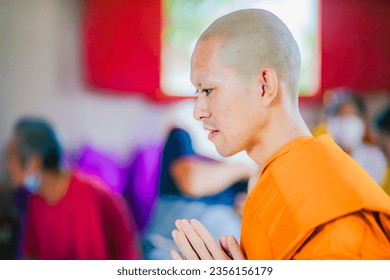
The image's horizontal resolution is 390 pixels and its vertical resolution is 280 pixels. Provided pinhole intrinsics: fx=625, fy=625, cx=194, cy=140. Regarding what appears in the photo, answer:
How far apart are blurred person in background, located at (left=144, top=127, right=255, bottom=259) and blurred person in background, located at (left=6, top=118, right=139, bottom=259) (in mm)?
123

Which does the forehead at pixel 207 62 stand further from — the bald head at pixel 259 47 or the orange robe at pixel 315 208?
the orange robe at pixel 315 208

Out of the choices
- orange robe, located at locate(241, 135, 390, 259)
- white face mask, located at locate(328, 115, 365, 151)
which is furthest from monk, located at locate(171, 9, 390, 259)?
white face mask, located at locate(328, 115, 365, 151)

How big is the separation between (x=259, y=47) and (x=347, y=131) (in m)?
0.53

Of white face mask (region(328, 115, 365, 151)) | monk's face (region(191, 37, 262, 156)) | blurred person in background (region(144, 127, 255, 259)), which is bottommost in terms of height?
blurred person in background (region(144, 127, 255, 259))

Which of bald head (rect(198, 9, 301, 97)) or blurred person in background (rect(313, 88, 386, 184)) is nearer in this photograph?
bald head (rect(198, 9, 301, 97))

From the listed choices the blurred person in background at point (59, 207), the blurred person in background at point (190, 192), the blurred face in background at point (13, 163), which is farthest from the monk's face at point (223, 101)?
the blurred face in background at point (13, 163)

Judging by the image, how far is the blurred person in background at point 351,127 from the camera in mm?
2494

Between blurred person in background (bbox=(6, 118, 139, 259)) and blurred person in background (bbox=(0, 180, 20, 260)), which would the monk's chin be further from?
blurred person in background (bbox=(0, 180, 20, 260))

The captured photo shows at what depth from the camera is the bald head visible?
2314 mm

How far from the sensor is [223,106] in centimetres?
239

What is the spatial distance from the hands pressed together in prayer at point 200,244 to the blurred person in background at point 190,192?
1.4 inches

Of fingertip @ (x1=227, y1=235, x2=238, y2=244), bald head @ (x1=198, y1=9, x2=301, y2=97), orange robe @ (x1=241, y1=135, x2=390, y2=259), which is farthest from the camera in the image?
fingertip @ (x1=227, y1=235, x2=238, y2=244)

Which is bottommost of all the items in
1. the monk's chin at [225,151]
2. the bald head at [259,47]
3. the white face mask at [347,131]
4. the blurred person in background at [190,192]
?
the blurred person in background at [190,192]
